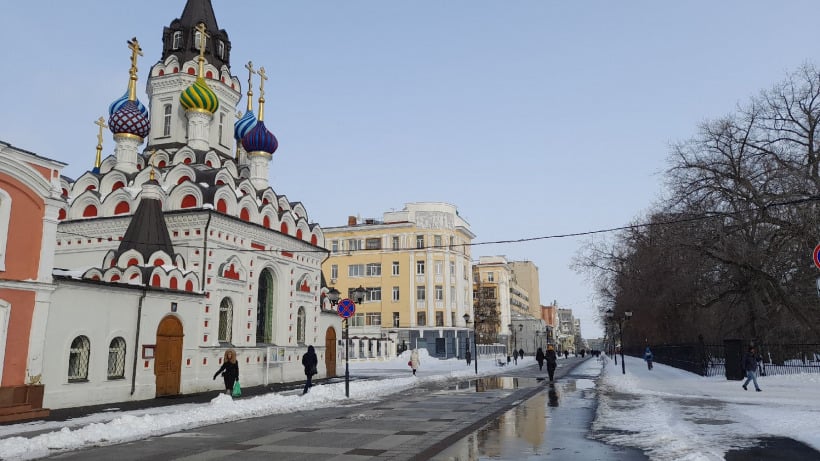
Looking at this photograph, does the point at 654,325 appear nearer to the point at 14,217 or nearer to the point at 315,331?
the point at 315,331

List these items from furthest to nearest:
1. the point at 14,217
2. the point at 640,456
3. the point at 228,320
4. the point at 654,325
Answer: the point at 654,325 < the point at 228,320 < the point at 14,217 < the point at 640,456

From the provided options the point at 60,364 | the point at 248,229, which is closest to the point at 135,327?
the point at 60,364

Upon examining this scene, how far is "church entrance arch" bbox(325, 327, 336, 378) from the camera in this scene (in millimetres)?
30844

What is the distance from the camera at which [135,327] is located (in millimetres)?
18500

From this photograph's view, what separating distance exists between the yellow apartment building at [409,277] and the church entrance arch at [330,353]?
103 ft

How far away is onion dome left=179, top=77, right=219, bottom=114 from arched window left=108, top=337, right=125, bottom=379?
13.4 metres

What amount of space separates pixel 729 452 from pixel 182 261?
18.5m

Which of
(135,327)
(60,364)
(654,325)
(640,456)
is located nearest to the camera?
(640,456)

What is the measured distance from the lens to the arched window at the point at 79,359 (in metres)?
16.5

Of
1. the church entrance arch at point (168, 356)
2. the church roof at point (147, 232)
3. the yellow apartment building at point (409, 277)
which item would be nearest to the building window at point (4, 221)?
the church entrance arch at point (168, 356)

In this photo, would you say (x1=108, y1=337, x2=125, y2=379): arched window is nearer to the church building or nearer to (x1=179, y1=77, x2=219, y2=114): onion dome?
the church building

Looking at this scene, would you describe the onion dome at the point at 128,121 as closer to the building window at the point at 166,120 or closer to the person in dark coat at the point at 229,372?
the building window at the point at 166,120

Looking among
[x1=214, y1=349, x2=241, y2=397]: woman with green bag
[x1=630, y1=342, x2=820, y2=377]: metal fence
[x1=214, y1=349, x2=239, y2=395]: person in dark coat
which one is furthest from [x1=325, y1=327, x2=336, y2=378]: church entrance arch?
[x1=630, y1=342, x2=820, y2=377]: metal fence

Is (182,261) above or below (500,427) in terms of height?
above
